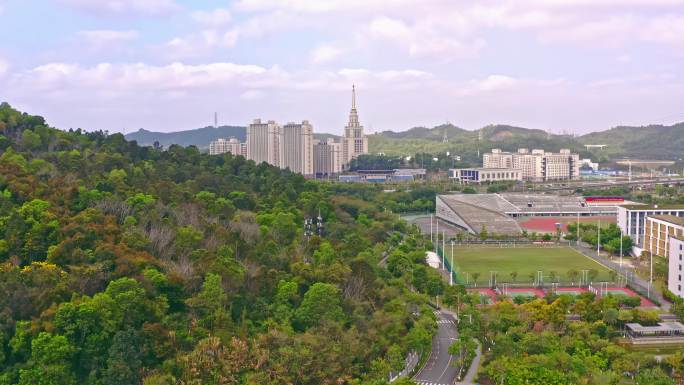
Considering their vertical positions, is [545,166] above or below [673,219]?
above

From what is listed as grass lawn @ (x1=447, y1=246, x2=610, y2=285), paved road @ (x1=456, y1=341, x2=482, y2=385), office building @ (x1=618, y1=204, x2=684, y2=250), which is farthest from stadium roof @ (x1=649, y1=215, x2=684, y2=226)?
paved road @ (x1=456, y1=341, x2=482, y2=385)

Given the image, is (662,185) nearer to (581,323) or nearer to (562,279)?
(562,279)

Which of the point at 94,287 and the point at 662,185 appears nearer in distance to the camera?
the point at 94,287

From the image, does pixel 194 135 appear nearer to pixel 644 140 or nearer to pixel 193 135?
pixel 193 135

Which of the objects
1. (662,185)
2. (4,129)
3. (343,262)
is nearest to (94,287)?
(343,262)

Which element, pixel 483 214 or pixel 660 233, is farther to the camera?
pixel 483 214

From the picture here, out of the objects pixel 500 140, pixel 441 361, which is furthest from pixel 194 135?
pixel 441 361

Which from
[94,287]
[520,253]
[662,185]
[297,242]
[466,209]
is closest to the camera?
[94,287]

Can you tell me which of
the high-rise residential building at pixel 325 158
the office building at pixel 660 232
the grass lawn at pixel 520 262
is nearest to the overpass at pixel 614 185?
the high-rise residential building at pixel 325 158
